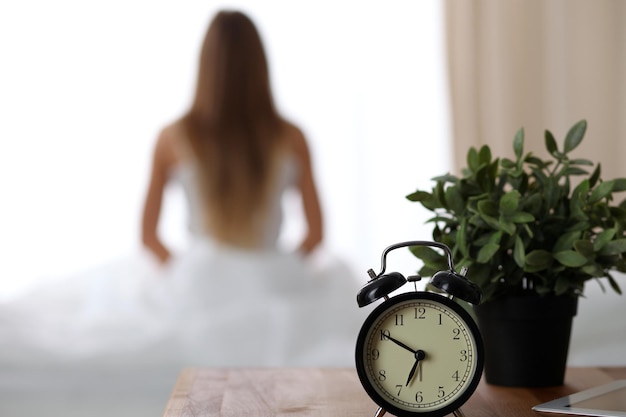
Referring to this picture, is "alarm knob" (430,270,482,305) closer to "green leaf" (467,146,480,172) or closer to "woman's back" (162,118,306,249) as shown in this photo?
"green leaf" (467,146,480,172)

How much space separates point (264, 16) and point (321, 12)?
188 millimetres

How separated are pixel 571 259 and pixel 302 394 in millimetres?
371

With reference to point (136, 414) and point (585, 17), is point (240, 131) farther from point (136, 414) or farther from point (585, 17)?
point (585, 17)

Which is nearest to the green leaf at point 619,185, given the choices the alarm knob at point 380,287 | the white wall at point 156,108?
the alarm knob at point 380,287

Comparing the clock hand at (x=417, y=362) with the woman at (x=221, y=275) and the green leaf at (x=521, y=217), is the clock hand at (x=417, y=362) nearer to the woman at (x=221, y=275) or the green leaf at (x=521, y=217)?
the green leaf at (x=521, y=217)

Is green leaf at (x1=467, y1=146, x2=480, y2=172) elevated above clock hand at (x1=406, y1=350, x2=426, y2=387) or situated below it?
above

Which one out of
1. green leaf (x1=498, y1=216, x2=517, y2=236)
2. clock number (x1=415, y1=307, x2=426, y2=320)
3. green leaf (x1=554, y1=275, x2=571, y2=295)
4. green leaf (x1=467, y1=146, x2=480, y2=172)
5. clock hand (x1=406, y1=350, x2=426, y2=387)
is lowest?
clock hand (x1=406, y1=350, x2=426, y2=387)

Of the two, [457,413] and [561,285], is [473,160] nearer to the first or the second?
[561,285]

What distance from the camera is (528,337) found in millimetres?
1122

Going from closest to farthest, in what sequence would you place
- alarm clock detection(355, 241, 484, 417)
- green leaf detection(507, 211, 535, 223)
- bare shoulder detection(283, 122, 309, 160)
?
alarm clock detection(355, 241, 484, 417) → green leaf detection(507, 211, 535, 223) → bare shoulder detection(283, 122, 309, 160)

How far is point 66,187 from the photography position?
283 centimetres

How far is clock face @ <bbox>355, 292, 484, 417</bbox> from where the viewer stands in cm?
92

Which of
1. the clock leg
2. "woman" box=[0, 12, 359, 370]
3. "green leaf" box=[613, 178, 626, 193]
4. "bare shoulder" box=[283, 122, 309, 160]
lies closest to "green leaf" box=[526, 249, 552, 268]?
"green leaf" box=[613, 178, 626, 193]

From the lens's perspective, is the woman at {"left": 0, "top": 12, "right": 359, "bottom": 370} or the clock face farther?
the woman at {"left": 0, "top": 12, "right": 359, "bottom": 370}
